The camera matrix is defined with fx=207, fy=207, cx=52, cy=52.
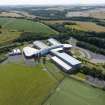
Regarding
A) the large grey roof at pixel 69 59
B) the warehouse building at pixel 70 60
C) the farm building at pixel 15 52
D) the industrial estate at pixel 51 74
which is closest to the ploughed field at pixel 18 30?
the industrial estate at pixel 51 74

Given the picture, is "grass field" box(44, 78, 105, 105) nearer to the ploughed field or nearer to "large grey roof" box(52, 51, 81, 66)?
"large grey roof" box(52, 51, 81, 66)

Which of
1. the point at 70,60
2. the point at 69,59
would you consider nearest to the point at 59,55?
the point at 69,59

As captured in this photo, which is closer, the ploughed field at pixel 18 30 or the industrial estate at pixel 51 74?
the industrial estate at pixel 51 74

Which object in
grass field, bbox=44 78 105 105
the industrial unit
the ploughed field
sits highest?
grass field, bbox=44 78 105 105

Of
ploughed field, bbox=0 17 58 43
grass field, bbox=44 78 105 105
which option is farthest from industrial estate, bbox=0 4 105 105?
ploughed field, bbox=0 17 58 43

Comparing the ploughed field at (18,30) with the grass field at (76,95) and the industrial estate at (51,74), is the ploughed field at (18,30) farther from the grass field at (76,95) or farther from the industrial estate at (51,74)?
the grass field at (76,95)

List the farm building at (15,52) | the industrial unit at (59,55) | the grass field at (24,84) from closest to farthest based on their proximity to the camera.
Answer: the grass field at (24,84), the industrial unit at (59,55), the farm building at (15,52)

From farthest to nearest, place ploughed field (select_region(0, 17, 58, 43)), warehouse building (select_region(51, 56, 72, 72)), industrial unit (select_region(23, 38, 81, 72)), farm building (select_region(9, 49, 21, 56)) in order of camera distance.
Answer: ploughed field (select_region(0, 17, 58, 43)) → farm building (select_region(9, 49, 21, 56)) → industrial unit (select_region(23, 38, 81, 72)) → warehouse building (select_region(51, 56, 72, 72))
